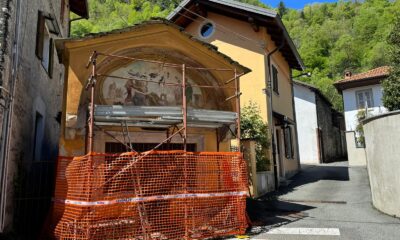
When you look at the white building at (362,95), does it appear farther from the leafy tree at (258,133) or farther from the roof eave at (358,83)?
the leafy tree at (258,133)

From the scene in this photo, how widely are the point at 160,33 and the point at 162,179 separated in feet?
13.2

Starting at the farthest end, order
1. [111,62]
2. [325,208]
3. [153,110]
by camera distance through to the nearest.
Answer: [325,208]
[111,62]
[153,110]

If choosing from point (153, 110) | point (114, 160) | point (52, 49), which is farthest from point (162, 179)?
point (52, 49)

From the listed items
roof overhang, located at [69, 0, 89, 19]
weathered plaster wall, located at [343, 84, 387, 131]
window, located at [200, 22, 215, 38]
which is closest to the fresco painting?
window, located at [200, 22, 215, 38]

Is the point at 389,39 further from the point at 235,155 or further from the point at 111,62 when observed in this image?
the point at 111,62

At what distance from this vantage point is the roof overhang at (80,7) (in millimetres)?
15016

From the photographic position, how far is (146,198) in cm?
659

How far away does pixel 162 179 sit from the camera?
6805mm

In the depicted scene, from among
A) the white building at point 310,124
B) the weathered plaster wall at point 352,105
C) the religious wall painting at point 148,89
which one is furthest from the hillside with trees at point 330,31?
the religious wall painting at point 148,89

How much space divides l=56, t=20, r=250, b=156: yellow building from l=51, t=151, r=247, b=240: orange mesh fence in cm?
90

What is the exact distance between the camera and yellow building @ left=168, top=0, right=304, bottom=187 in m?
14.1

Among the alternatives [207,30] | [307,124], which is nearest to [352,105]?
[307,124]

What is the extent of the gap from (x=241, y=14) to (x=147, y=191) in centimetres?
1003

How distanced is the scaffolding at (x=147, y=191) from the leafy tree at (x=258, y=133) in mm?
5386
